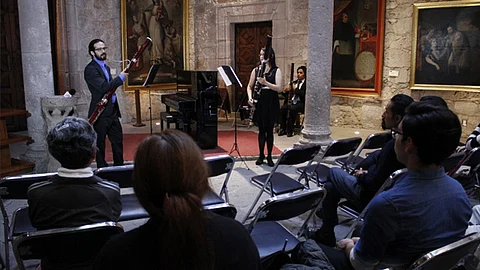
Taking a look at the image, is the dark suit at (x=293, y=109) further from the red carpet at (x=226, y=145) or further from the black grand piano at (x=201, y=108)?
the black grand piano at (x=201, y=108)

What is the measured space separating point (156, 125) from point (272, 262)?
830cm

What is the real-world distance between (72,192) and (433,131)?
5.49ft

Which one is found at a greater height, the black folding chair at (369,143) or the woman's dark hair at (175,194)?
the woman's dark hair at (175,194)

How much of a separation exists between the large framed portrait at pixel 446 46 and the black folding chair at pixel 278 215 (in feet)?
20.9

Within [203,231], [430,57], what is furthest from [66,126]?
[430,57]

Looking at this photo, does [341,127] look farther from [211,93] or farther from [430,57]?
[211,93]

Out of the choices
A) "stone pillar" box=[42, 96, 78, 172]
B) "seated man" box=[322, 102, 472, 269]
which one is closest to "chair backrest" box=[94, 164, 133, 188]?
"seated man" box=[322, 102, 472, 269]

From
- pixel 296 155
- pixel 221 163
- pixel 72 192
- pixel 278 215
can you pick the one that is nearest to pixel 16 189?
pixel 72 192

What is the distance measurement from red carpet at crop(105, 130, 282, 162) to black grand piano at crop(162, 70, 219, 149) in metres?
0.24

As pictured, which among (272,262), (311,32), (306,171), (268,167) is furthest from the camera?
(311,32)

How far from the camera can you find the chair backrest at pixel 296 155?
3.67 metres

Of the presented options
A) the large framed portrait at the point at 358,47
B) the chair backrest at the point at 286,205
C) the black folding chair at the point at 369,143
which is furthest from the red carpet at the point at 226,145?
the chair backrest at the point at 286,205

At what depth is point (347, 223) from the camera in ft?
13.3

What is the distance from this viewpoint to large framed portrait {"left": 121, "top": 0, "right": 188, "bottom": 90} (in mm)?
9719
